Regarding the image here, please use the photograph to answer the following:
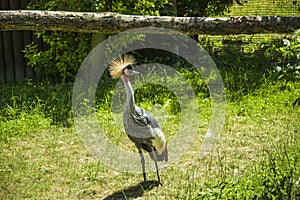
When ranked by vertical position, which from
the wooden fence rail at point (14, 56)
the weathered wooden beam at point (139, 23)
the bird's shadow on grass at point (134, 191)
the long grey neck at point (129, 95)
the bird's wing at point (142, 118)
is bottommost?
the bird's shadow on grass at point (134, 191)

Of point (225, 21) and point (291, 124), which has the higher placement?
point (225, 21)

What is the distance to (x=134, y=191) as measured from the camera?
5.00m

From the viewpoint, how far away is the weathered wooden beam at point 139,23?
189 inches

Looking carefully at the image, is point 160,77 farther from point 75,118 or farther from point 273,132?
point 273,132

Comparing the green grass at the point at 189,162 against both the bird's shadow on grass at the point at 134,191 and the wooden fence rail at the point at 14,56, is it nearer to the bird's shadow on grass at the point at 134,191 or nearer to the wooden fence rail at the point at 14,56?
the bird's shadow on grass at the point at 134,191

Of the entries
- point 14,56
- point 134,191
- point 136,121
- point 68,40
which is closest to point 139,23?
point 136,121

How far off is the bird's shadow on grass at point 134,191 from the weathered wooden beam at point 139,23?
4.53 ft

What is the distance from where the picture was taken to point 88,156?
19.9ft

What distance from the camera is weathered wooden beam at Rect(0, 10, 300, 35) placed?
4.80m

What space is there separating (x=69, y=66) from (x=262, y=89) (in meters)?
2.94

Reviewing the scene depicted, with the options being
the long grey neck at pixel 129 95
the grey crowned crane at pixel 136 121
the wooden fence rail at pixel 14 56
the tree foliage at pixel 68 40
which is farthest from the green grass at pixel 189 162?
the wooden fence rail at pixel 14 56

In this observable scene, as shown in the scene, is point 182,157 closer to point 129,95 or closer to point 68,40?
point 129,95

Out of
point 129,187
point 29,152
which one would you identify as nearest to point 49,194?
point 129,187

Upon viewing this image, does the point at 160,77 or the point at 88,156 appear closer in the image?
the point at 88,156
